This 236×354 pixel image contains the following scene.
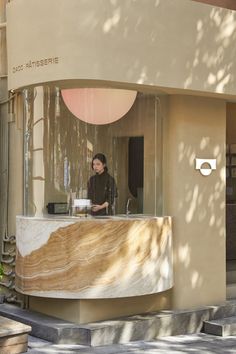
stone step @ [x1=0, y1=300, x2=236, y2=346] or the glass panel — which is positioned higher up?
the glass panel

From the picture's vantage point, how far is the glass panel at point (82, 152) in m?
8.30

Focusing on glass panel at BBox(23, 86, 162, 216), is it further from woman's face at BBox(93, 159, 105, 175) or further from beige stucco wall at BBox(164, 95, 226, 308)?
beige stucco wall at BBox(164, 95, 226, 308)

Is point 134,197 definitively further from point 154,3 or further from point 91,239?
point 154,3

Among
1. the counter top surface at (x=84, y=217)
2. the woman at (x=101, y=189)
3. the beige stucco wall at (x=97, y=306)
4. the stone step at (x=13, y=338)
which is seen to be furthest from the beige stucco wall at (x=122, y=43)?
the stone step at (x=13, y=338)

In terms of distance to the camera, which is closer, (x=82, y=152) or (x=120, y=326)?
(x=120, y=326)

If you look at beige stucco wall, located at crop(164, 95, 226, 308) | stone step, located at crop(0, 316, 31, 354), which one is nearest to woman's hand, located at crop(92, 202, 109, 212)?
beige stucco wall, located at crop(164, 95, 226, 308)

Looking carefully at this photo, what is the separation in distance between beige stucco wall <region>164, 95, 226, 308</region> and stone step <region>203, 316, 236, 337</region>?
0.43 metres

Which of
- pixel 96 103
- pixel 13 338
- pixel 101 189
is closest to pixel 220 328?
pixel 101 189

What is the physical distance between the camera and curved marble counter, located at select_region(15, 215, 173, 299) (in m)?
7.83

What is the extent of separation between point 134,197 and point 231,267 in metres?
3.35

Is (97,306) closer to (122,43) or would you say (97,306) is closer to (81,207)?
(81,207)

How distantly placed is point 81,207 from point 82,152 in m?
0.73

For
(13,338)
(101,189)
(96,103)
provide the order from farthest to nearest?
(101,189) → (96,103) → (13,338)

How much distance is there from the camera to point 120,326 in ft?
25.7
